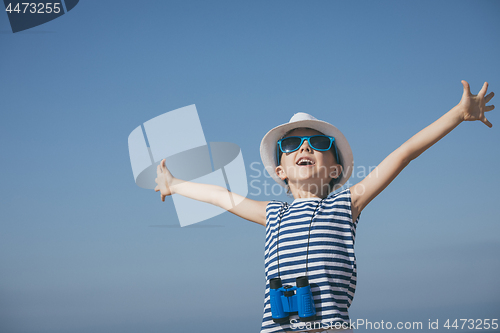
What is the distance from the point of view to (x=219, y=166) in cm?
561

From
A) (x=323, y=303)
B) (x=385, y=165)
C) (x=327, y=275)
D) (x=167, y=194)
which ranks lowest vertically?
(x=323, y=303)

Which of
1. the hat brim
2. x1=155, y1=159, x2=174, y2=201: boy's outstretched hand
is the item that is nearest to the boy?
the hat brim

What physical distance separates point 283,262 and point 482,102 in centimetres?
238

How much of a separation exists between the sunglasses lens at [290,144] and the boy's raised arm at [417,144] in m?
0.81

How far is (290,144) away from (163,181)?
1692 millimetres

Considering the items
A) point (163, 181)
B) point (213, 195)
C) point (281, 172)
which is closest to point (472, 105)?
point (281, 172)

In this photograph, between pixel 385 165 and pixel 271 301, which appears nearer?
pixel 271 301

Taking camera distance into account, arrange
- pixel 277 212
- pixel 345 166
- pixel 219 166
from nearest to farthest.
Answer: pixel 277 212 < pixel 345 166 < pixel 219 166

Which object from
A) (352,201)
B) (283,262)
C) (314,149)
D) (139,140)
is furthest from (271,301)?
(139,140)

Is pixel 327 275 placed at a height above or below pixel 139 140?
below

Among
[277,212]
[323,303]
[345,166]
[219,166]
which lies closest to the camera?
[323,303]

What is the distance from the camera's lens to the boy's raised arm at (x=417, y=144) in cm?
387

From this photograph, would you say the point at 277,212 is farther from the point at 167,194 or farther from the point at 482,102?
the point at 482,102

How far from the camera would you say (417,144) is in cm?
397
